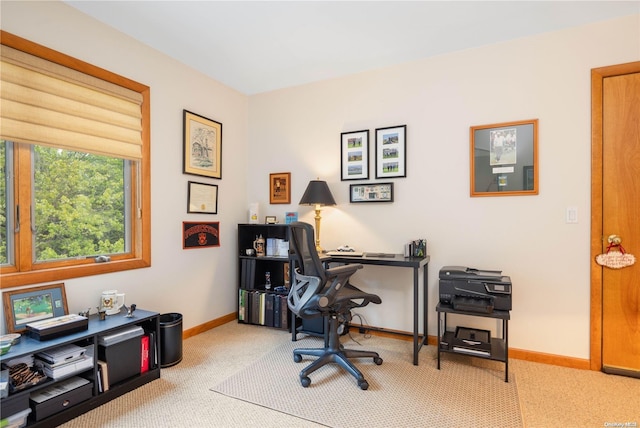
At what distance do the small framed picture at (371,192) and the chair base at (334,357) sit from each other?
1240mm

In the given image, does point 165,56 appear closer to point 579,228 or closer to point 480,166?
point 480,166

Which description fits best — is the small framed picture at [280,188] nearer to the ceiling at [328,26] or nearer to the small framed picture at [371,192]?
the small framed picture at [371,192]

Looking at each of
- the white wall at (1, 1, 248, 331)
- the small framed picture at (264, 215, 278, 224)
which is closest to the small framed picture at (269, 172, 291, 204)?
the small framed picture at (264, 215, 278, 224)

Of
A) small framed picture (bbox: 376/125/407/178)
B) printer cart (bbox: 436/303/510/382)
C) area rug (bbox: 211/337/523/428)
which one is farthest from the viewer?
small framed picture (bbox: 376/125/407/178)

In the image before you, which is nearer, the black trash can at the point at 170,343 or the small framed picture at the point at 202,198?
the black trash can at the point at 170,343

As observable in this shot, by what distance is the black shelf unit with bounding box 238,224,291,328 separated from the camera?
10.9 feet

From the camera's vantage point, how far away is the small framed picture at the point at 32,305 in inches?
76.4

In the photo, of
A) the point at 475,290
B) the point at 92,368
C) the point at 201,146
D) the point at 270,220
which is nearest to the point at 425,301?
the point at 475,290

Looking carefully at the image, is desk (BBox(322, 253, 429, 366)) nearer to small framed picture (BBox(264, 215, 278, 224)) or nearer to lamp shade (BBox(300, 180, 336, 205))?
lamp shade (BBox(300, 180, 336, 205))

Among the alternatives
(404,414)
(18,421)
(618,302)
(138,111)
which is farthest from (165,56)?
(618,302)

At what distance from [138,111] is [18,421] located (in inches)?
82.3

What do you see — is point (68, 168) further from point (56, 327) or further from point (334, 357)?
point (334, 357)

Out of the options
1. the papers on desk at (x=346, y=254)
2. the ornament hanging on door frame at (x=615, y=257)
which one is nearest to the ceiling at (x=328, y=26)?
the ornament hanging on door frame at (x=615, y=257)

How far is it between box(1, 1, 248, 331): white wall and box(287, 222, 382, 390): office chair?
1.21 meters
